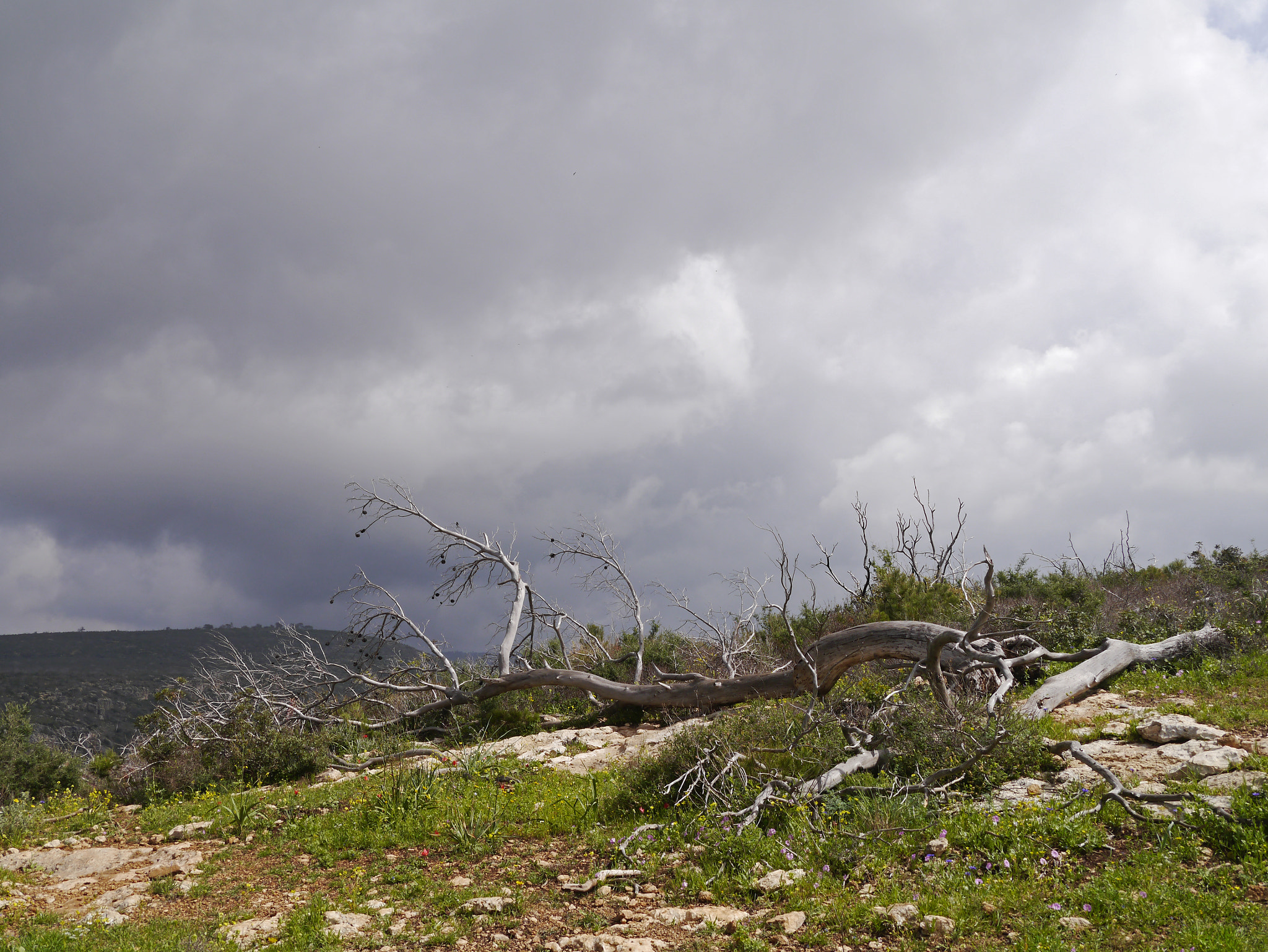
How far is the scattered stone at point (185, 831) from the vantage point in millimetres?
8188

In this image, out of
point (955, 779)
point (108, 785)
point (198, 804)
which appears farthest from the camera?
point (108, 785)

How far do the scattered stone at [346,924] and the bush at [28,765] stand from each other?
9.92 metres

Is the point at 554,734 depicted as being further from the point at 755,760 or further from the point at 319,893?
the point at 319,893

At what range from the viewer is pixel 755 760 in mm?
7234

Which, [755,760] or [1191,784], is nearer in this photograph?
[1191,784]

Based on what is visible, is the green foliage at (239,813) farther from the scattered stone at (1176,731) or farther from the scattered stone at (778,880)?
the scattered stone at (1176,731)

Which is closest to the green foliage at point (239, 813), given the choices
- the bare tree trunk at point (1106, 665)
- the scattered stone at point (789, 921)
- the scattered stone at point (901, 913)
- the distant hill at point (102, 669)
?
the distant hill at point (102, 669)

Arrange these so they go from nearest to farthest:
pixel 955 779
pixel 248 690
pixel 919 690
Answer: pixel 955 779 < pixel 919 690 < pixel 248 690

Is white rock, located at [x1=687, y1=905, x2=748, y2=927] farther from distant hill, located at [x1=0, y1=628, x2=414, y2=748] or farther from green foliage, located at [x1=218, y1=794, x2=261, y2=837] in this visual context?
distant hill, located at [x1=0, y1=628, x2=414, y2=748]

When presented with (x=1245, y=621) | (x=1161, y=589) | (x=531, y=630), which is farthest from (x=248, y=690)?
(x=1161, y=589)

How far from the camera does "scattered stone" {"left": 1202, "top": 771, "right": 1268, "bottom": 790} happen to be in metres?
5.39

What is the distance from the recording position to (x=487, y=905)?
509cm

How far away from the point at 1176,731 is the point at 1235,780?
1.70 metres

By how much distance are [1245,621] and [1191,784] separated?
8751 mm
